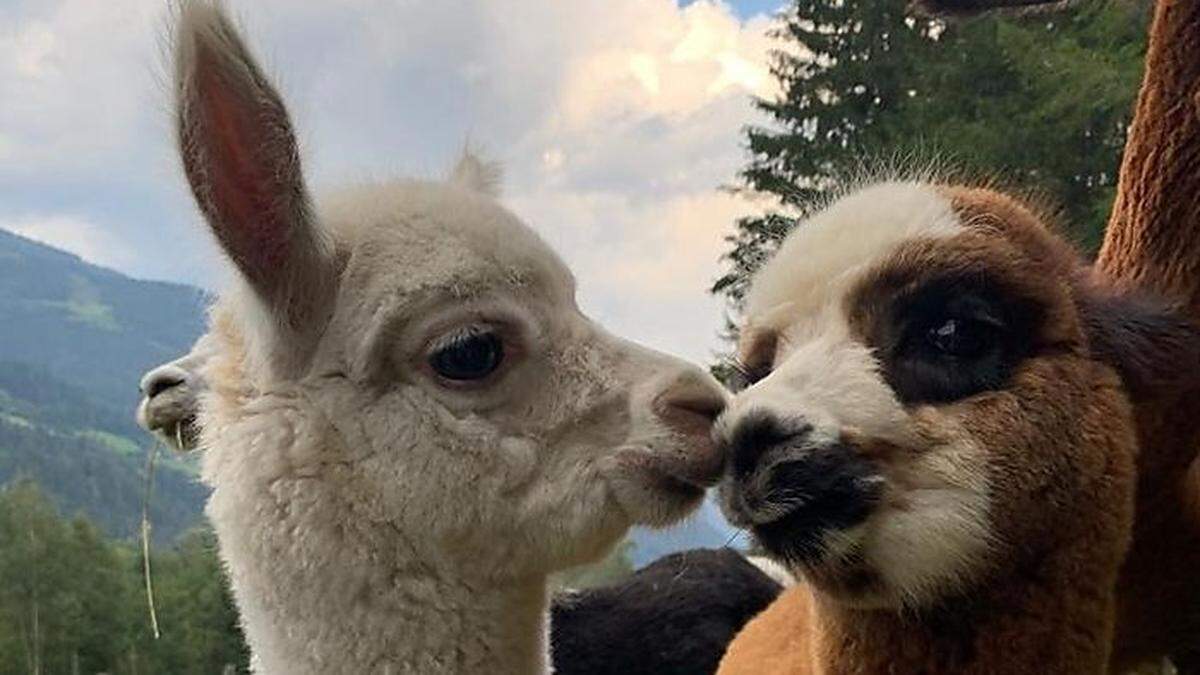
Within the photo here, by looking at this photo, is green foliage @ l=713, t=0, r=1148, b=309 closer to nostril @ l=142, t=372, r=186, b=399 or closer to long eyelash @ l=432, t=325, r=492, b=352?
nostril @ l=142, t=372, r=186, b=399

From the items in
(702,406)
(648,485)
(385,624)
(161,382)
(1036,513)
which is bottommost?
(1036,513)

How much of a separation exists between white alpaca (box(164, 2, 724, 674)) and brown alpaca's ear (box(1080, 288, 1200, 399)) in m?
0.76

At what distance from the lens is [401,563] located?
9.64 ft

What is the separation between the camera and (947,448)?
2586 millimetres

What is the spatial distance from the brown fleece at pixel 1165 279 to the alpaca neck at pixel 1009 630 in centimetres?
46

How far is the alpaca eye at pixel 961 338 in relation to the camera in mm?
2666

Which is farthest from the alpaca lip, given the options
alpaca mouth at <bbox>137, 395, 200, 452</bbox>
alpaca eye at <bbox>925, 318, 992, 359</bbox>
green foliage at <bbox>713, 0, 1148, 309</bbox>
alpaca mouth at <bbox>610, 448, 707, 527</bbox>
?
green foliage at <bbox>713, 0, 1148, 309</bbox>

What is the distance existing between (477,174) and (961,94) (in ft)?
63.3

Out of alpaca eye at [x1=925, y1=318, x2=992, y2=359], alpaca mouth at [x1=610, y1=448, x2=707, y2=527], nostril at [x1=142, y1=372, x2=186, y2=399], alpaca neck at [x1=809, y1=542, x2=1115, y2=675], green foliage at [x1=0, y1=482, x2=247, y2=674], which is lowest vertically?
alpaca neck at [x1=809, y1=542, x2=1115, y2=675]

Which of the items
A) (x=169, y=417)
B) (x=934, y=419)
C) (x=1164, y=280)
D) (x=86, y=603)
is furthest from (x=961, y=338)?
(x=86, y=603)

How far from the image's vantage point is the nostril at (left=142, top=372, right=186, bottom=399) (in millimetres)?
5250

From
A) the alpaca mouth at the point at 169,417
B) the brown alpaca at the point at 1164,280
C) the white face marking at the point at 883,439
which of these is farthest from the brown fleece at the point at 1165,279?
the alpaca mouth at the point at 169,417

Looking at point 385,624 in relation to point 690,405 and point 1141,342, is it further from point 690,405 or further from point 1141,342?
point 1141,342

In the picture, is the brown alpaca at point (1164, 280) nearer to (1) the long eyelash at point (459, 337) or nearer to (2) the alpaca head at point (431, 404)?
(2) the alpaca head at point (431, 404)
